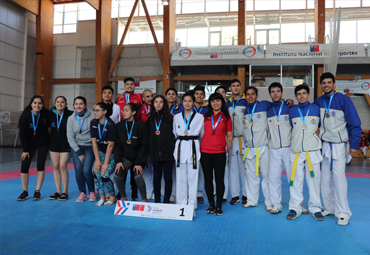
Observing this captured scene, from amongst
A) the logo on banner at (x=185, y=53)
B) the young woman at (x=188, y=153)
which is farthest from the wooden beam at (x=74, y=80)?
the young woman at (x=188, y=153)

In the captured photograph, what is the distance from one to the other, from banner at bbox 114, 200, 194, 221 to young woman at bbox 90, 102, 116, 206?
22.4 inches

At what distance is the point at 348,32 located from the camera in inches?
665

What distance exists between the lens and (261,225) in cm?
316

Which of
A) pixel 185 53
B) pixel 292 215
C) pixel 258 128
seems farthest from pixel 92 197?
pixel 185 53

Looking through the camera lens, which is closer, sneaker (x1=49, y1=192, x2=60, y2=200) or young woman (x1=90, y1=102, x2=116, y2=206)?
young woman (x1=90, y1=102, x2=116, y2=206)

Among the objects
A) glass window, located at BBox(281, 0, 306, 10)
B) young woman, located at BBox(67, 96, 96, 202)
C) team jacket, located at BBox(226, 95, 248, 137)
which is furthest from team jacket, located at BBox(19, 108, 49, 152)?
glass window, located at BBox(281, 0, 306, 10)

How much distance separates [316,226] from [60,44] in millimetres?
17237

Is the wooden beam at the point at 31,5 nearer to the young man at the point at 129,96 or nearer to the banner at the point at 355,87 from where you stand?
the young man at the point at 129,96

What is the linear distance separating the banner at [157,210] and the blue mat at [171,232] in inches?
4.1

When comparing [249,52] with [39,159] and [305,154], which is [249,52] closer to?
[305,154]

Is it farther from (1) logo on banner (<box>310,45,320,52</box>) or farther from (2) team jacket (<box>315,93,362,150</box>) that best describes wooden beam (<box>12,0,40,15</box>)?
(2) team jacket (<box>315,93,362,150</box>)

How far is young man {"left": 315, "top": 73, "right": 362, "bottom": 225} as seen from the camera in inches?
129

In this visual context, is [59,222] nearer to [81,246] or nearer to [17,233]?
[17,233]

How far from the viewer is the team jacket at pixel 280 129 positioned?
A: 12.0ft
